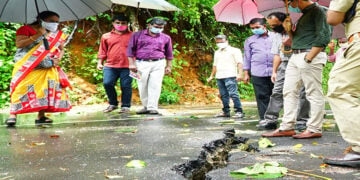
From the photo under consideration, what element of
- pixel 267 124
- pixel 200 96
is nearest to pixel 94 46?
pixel 200 96

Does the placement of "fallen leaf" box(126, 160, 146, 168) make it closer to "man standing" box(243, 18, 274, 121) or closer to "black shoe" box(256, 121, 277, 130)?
"black shoe" box(256, 121, 277, 130)

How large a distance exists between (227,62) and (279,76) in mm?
2512

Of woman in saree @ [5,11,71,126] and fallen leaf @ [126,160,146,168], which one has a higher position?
woman in saree @ [5,11,71,126]

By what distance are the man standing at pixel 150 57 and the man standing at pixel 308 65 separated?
12.6ft

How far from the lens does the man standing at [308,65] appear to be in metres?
4.16

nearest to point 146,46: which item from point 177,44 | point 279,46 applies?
point 279,46

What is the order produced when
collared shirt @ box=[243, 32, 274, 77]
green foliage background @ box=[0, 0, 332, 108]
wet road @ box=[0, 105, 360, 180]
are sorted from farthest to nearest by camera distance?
green foliage background @ box=[0, 0, 332, 108]
collared shirt @ box=[243, 32, 274, 77]
wet road @ box=[0, 105, 360, 180]

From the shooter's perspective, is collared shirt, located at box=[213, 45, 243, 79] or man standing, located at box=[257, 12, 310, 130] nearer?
man standing, located at box=[257, 12, 310, 130]

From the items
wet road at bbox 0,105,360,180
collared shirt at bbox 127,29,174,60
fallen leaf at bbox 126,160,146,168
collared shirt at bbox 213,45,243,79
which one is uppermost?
collared shirt at bbox 127,29,174,60

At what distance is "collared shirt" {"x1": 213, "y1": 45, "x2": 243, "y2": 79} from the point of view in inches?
288

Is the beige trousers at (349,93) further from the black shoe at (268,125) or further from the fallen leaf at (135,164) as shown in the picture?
the black shoe at (268,125)

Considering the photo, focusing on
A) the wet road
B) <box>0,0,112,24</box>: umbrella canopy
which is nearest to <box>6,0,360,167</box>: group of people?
<box>0,0,112,24</box>: umbrella canopy

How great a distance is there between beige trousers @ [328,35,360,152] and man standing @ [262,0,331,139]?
1.18 m

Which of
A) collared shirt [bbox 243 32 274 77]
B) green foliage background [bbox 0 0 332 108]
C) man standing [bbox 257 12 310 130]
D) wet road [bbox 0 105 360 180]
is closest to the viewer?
wet road [bbox 0 105 360 180]
